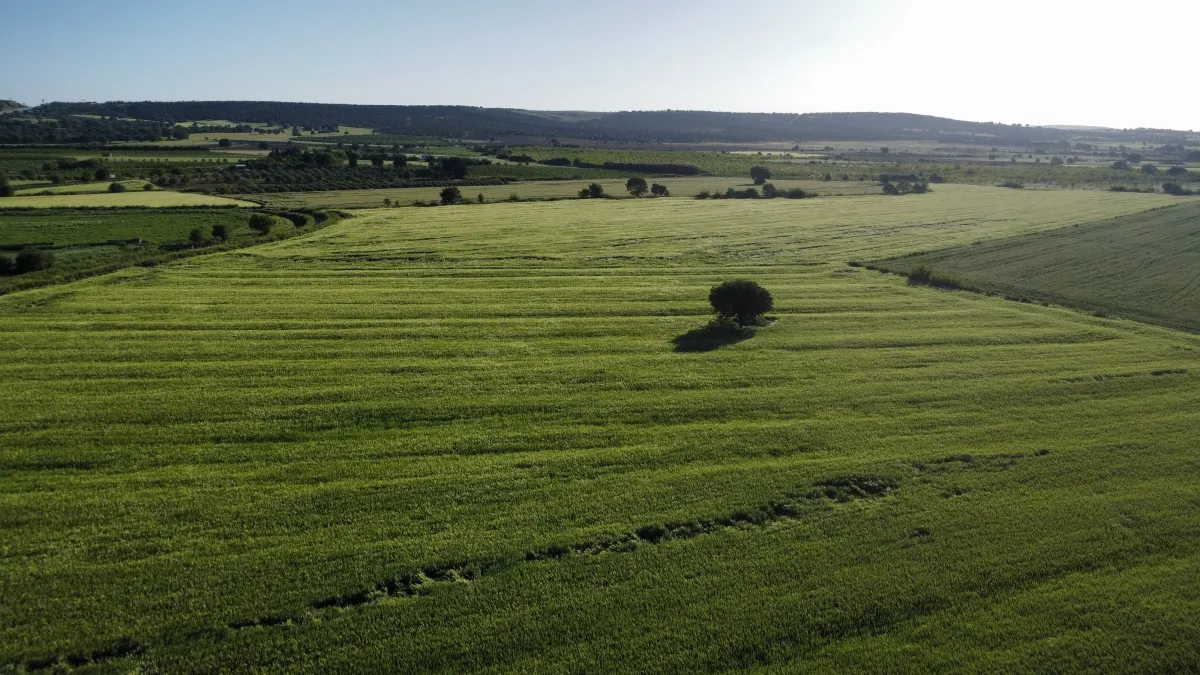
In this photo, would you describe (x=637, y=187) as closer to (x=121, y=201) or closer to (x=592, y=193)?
(x=592, y=193)

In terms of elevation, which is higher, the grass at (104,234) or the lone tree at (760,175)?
the lone tree at (760,175)

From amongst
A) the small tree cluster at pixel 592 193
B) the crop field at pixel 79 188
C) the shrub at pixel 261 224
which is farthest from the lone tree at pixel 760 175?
the crop field at pixel 79 188

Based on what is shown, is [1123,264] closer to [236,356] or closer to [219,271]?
[236,356]

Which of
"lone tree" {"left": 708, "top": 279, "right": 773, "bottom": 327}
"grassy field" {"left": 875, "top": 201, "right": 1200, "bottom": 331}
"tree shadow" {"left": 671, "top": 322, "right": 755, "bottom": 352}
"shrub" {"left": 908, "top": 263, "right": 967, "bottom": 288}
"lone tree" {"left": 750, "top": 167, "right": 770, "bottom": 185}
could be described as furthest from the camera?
"lone tree" {"left": 750, "top": 167, "right": 770, "bottom": 185}

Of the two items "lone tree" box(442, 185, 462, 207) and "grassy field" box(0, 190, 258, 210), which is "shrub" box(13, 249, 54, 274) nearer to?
"grassy field" box(0, 190, 258, 210)

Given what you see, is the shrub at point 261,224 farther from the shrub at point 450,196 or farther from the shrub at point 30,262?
the shrub at point 450,196

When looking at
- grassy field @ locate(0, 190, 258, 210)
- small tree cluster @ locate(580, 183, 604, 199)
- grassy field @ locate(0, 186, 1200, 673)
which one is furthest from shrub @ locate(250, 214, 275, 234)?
small tree cluster @ locate(580, 183, 604, 199)

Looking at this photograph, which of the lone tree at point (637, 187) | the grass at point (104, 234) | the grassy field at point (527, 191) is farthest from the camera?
the lone tree at point (637, 187)
